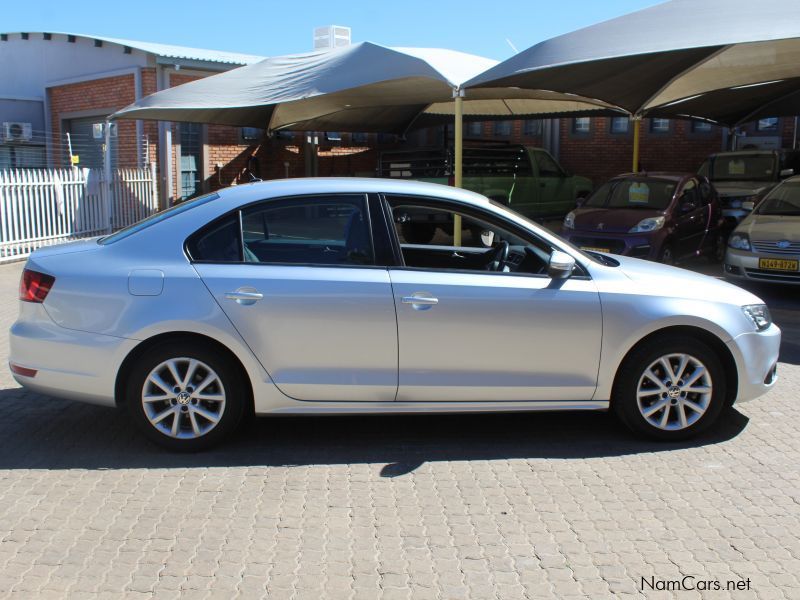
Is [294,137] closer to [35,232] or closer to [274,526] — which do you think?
[35,232]

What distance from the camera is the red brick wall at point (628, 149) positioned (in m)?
20.4

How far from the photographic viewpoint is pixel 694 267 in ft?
44.0

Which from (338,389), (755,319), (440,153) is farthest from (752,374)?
(440,153)

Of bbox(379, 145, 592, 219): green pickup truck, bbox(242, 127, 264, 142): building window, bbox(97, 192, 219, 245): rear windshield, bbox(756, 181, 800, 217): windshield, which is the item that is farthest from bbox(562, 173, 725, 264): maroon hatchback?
bbox(242, 127, 264, 142): building window

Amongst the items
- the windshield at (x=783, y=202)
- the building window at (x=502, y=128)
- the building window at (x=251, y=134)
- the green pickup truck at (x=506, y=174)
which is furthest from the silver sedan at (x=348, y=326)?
the building window at (x=502, y=128)

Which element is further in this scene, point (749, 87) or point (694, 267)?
point (749, 87)

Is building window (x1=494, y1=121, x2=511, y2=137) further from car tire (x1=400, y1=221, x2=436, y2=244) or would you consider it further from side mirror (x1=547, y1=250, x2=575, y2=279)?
side mirror (x1=547, y1=250, x2=575, y2=279)

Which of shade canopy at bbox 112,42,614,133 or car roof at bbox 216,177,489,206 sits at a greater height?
shade canopy at bbox 112,42,614,133

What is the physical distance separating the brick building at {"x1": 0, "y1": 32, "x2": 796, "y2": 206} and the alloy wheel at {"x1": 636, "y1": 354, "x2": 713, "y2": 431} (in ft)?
45.5

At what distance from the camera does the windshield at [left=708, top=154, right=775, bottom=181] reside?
1555 centimetres

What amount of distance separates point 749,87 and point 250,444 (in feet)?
42.9

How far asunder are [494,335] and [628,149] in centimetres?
→ 1787

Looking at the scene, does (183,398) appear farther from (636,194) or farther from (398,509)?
(636,194)

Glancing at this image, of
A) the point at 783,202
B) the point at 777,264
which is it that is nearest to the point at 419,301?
the point at 777,264
